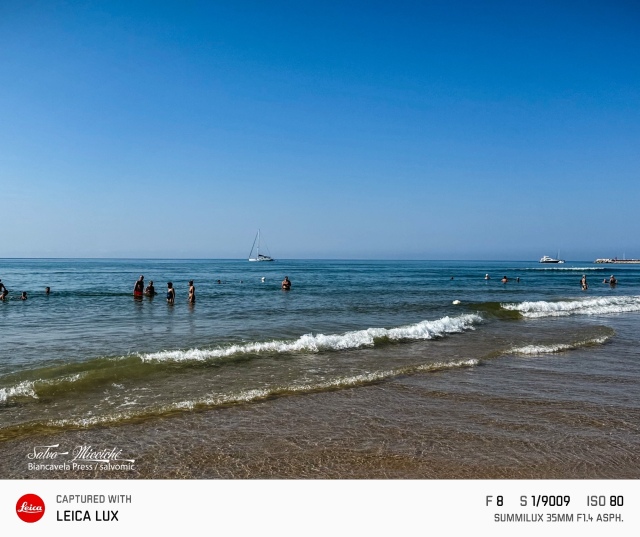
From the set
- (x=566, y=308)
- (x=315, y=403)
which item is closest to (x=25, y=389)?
(x=315, y=403)

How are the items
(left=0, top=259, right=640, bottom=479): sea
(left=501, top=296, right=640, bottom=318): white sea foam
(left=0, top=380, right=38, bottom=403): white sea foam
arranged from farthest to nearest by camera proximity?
1. (left=501, top=296, right=640, bottom=318): white sea foam
2. (left=0, top=380, right=38, bottom=403): white sea foam
3. (left=0, top=259, right=640, bottom=479): sea

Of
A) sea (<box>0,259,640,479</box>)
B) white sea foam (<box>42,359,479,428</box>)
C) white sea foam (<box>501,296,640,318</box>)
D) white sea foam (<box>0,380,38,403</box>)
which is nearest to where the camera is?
sea (<box>0,259,640,479</box>)

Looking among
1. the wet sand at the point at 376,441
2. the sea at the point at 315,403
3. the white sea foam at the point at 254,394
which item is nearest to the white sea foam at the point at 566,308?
the sea at the point at 315,403

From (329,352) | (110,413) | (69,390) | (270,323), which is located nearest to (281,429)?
(110,413)

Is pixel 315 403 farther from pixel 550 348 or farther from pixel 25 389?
pixel 550 348

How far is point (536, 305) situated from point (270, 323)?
59.1 ft
